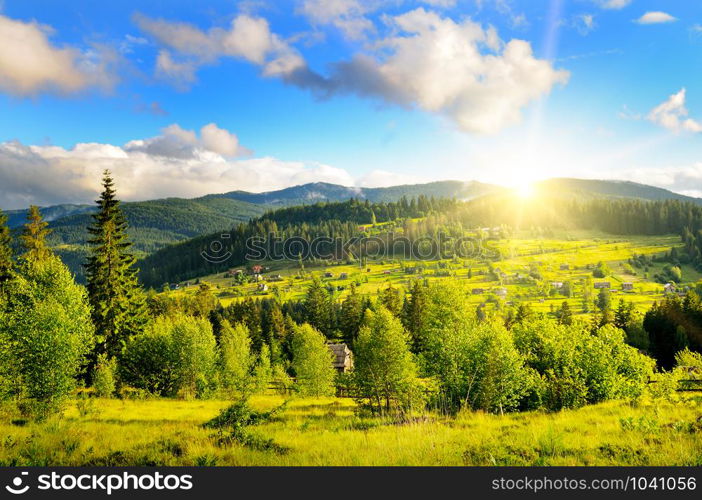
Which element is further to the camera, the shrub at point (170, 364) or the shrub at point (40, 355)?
the shrub at point (170, 364)

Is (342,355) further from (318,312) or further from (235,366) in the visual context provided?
(235,366)

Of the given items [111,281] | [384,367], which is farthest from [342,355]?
[384,367]

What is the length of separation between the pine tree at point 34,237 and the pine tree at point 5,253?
1221 millimetres

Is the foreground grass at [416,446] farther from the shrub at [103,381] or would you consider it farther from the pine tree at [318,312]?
the pine tree at [318,312]

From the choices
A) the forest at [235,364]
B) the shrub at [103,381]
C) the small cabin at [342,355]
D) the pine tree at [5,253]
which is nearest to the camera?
the forest at [235,364]

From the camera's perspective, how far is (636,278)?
184875mm

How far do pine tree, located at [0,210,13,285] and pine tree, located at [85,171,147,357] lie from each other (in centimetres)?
682

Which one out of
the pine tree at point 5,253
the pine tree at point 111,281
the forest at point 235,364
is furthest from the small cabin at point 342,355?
the pine tree at point 5,253

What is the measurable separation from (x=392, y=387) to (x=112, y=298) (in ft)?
100

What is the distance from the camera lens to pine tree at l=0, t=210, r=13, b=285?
36250 mm

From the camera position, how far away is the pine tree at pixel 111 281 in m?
37.1

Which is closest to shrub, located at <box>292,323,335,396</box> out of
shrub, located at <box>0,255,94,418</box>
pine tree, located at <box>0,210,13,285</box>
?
pine tree, located at <box>0,210,13,285</box>
